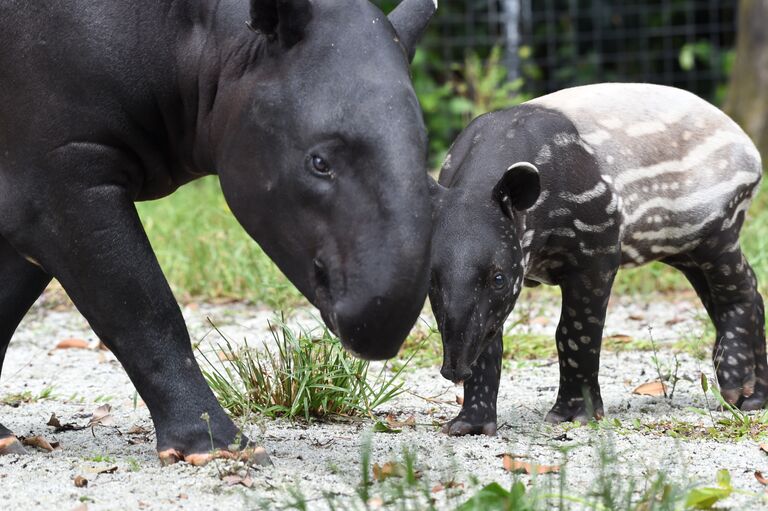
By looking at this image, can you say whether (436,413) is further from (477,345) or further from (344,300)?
(344,300)

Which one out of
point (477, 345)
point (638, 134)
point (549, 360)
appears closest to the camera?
point (477, 345)

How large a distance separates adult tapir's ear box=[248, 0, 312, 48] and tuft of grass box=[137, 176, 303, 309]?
321cm

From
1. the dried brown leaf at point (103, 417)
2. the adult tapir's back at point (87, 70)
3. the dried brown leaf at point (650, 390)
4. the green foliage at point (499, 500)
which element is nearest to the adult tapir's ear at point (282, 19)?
the adult tapir's back at point (87, 70)

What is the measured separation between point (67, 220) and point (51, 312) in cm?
391

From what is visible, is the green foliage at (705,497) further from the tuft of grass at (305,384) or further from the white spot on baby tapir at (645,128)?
the white spot on baby tapir at (645,128)

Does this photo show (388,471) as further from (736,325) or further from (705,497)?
(736,325)

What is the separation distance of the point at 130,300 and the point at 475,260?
1.11 m

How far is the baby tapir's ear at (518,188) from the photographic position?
388 centimetres

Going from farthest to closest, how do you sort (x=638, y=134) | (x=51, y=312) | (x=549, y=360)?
(x=51, y=312), (x=549, y=360), (x=638, y=134)

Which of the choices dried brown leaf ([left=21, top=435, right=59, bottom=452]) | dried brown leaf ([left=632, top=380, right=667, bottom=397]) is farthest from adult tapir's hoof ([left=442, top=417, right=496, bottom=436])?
dried brown leaf ([left=21, top=435, right=59, bottom=452])

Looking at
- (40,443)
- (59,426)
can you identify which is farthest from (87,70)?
(59,426)

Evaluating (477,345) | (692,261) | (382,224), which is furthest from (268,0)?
(692,261)

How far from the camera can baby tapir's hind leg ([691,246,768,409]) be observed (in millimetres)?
4637

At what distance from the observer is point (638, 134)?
4.46 m
